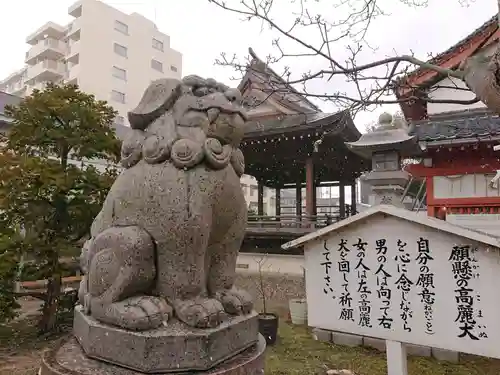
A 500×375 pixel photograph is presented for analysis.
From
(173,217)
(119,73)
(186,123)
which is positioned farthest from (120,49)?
(173,217)

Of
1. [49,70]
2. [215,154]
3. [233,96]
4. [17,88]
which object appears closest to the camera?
[215,154]

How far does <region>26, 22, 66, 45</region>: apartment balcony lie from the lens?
29.7 metres

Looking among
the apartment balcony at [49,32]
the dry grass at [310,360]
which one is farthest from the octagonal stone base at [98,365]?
the apartment balcony at [49,32]

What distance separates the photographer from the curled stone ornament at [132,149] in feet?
7.13

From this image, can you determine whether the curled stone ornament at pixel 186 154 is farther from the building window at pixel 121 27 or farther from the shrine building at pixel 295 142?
the building window at pixel 121 27

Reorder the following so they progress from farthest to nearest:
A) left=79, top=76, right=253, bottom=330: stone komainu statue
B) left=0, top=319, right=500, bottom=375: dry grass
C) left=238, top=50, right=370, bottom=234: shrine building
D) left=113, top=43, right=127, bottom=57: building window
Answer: left=113, top=43, right=127, bottom=57: building window
left=238, top=50, right=370, bottom=234: shrine building
left=0, top=319, right=500, bottom=375: dry grass
left=79, top=76, right=253, bottom=330: stone komainu statue

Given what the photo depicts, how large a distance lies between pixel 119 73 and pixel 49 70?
21.3ft

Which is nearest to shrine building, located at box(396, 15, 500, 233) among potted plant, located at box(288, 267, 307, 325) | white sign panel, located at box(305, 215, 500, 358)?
white sign panel, located at box(305, 215, 500, 358)

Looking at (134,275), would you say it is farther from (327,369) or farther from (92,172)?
(92,172)

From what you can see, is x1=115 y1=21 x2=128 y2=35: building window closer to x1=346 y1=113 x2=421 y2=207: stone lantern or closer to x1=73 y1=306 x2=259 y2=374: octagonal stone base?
x1=346 y1=113 x2=421 y2=207: stone lantern

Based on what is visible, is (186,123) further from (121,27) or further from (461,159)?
(121,27)

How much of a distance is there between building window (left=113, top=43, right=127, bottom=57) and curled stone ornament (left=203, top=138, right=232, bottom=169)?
27.6m

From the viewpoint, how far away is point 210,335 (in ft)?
6.14

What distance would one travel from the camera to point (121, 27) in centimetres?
A: 2703
